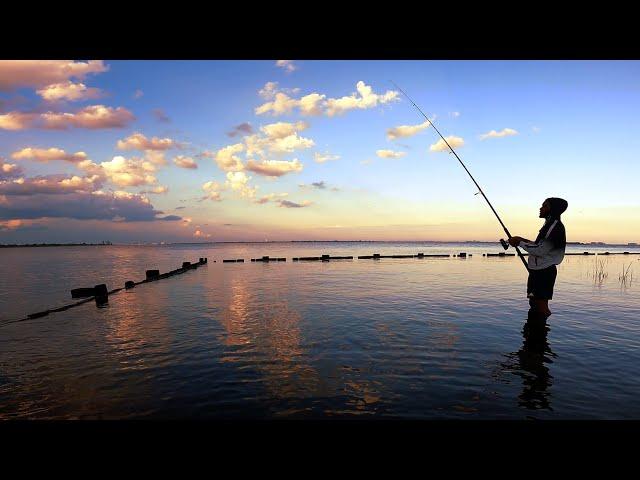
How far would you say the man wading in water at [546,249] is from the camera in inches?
324

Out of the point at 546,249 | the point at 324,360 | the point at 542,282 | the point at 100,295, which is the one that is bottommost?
the point at 324,360

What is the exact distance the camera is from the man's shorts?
860cm

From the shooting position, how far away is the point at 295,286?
2486cm

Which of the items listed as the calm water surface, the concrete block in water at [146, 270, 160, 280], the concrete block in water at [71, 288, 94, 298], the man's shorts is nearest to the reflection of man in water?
the calm water surface

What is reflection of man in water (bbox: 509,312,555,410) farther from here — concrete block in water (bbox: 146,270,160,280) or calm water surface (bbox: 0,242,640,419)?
concrete block in water (bbox: 146,270,160,280)

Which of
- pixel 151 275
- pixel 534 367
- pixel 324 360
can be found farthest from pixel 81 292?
pixel 534 367

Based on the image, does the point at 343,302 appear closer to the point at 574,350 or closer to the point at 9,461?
the point at 574,350

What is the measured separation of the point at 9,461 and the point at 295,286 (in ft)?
74.6

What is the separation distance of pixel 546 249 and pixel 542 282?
893 millimetres

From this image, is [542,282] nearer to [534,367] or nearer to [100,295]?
[534,367]

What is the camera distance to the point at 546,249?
8328mm

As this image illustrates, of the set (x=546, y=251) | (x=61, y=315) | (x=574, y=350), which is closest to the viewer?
(x=546, y=251)

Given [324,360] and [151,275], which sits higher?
[151,275]
